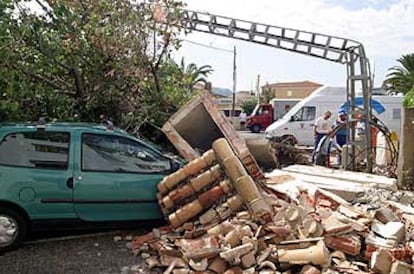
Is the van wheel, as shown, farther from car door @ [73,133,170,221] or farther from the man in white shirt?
car door @ [73,133,170,221]

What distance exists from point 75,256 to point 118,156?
1.43 m

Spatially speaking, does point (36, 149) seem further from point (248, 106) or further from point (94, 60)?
point (248, 106)

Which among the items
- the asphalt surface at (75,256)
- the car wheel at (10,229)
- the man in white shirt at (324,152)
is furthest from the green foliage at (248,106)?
the car wheel at (10,229)

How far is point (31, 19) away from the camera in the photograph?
8391 mm

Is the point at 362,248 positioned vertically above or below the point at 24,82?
below

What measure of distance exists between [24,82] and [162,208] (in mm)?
3453

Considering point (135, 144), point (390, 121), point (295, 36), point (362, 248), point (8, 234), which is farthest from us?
point (390, 121)

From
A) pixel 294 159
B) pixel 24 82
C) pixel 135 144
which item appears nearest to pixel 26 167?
pixel 135 144

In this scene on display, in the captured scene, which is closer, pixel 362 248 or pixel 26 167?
pixel 362 248

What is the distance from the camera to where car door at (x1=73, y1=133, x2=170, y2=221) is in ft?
21.7

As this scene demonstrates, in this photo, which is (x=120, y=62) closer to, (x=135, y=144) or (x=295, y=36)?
(x=135, y=144)

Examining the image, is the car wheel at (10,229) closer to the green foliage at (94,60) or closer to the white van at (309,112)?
the green foliage at (94,60)

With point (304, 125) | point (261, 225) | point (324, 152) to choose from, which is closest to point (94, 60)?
point (261, 225)

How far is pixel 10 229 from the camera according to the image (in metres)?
6.34
